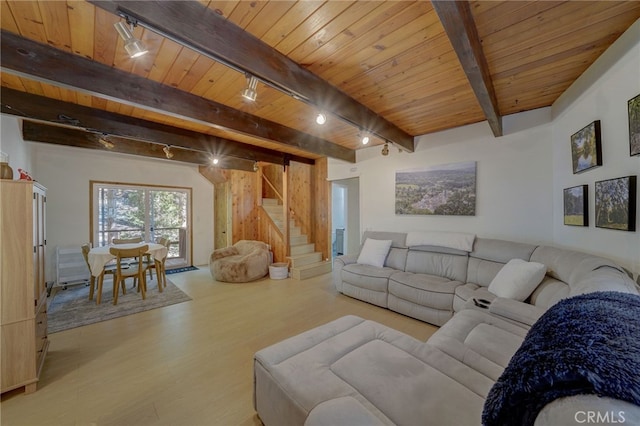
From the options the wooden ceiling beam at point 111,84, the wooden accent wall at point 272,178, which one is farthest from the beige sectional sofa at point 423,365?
the wooden accent wall at point 272,178

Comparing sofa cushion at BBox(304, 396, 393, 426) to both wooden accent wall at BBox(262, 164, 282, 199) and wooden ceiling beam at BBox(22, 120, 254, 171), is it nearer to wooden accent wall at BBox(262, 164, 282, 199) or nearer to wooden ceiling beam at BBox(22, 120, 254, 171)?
Result: wooden ceiling beam at BBox(22, 120, 254, 171)

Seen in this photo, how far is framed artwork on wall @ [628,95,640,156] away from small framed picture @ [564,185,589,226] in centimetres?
71

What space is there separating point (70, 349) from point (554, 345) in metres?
3.66

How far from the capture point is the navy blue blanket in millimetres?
485

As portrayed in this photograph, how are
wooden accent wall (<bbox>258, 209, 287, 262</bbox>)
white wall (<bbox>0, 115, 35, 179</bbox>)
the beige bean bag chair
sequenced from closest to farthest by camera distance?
white wall (<bbox>0, 115, 35, 179</bbox>)
the beige bean bag chair
wooden accent wall (<bbox>258, 209, 287, 262</bbox>)

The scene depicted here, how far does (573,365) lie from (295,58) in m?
2.15

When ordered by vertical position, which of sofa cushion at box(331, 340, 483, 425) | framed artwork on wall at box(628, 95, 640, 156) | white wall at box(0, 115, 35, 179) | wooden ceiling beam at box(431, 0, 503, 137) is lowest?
sofa cushion at box(331, 340, 483, 425)

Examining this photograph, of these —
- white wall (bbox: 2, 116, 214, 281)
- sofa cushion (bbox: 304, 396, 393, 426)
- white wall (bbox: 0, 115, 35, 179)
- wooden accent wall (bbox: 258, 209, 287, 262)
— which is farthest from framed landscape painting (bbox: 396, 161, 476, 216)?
white wall (bbox: 2, 116, 214, 281)

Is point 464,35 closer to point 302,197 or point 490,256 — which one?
point 490,256

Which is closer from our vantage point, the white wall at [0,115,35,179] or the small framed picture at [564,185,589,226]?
the small framed picture at [564,185,589,226]

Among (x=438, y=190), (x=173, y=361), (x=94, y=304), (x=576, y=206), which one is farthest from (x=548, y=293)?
(x=94, y=304)

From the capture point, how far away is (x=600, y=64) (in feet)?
6.00

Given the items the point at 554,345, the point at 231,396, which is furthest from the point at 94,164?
the point at 554,345

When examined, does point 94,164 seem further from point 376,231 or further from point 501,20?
point 501,20
